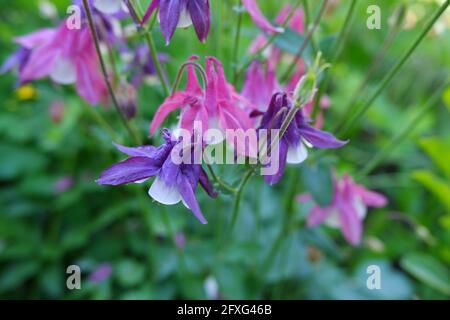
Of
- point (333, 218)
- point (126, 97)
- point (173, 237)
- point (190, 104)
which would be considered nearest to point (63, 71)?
point (126, 97)

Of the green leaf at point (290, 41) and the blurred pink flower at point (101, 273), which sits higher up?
the green leaf at point (290, 41)

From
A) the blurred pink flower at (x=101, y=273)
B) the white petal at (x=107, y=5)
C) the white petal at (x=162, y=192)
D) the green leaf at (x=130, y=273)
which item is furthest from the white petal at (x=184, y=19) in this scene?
the blurred pink flower at (x=101, y=273)

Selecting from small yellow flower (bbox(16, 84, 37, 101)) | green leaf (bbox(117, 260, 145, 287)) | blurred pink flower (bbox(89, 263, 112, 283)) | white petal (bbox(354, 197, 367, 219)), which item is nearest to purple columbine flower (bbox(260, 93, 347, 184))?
white petal (bbox(354, 197, 367, 219))

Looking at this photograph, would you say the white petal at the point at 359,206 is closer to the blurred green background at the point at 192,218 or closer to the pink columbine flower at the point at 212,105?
the blurred green background at the point at 192,218

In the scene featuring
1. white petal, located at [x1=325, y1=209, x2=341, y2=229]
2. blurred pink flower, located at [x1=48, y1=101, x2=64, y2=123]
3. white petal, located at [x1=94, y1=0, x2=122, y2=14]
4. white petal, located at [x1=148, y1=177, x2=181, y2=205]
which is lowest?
white petal, located at [x1=148, y1=177, x2=181, y2=205]

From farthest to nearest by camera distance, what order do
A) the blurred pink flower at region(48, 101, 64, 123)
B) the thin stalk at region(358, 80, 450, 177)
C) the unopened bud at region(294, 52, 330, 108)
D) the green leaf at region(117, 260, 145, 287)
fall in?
the blurred pink flower at region(48, 101, 64, 123)
the green leaf at region(117, 260, 145, 287)
the thin stalk at region(358, 80, 450, 177)
the unopened bud at region(294, 52, 330, 108)

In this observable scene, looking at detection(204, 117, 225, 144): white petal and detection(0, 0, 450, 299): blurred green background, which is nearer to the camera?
detection(204, 117, 225, 144): white petal

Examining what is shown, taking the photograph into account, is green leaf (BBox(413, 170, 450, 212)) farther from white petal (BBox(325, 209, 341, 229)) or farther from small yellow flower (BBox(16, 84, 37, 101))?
small yellow flower (BBox(16, 84, 37, 101))
